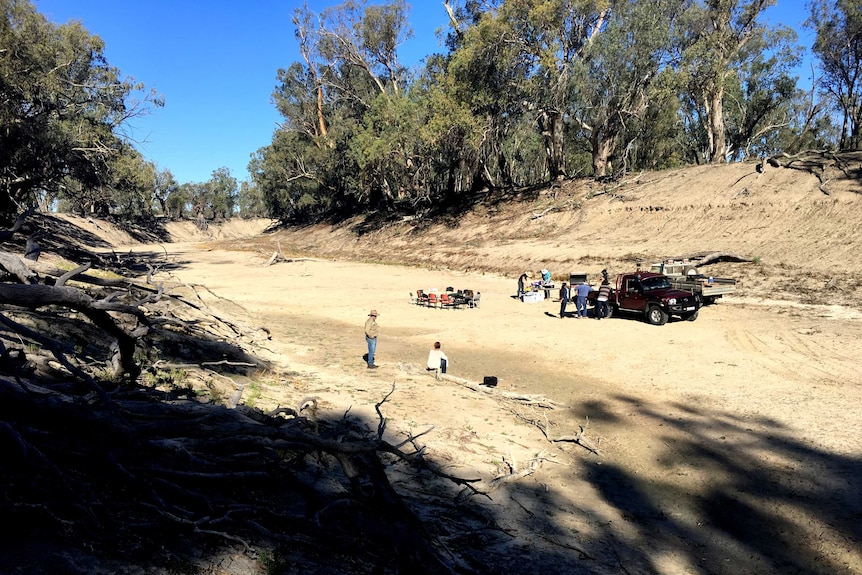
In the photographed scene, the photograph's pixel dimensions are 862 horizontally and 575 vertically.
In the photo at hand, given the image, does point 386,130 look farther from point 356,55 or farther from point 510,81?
point 356,55

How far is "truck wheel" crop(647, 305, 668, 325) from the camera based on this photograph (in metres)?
18.1

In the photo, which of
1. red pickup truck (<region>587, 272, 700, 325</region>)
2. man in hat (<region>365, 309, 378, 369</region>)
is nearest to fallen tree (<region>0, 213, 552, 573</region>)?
man in hat (<region>365, 309, 378, 369</region>)

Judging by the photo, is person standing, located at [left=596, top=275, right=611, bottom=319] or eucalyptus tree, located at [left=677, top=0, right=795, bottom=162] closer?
person standing, located at [left=596, top=275, right=611, bottom=319]

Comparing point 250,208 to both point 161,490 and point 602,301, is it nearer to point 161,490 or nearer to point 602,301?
point 602,301

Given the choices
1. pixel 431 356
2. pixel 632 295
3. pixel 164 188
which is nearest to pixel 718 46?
pixel 632 295

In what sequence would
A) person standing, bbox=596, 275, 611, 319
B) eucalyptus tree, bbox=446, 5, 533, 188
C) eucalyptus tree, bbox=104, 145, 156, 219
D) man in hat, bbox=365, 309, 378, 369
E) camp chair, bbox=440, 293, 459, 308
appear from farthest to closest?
eucalyptus tree, bbox=446, 5, 533, 188 → eucalyptus tree, bbox=104, 145, 156, 219 → camp chair, bbox=440, 293, 459, 308 → person standing, bbox=596, 275, 611, 319 → man in hat, bbox=365, 309, 378, 369

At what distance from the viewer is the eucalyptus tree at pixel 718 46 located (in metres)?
36.4

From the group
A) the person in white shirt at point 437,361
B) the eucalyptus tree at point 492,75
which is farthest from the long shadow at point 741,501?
the eucalyptus tree at point 492,75

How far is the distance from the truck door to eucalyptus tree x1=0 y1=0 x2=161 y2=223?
25743 mm

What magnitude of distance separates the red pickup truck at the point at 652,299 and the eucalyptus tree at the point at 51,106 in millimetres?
25686

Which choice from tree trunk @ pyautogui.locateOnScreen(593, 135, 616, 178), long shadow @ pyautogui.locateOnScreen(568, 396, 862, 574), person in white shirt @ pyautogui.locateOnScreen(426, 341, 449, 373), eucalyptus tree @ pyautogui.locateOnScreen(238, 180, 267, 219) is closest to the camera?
long shadow @ pyautogui.locateOnScreen(568, 396, 862, 574)

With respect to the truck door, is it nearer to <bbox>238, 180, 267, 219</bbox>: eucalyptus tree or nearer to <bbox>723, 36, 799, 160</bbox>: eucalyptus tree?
<bbox>723, 36, 799, 160</bbox>: eucalyptus tree

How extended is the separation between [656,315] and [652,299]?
59 cm

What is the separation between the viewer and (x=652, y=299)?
1838cm
